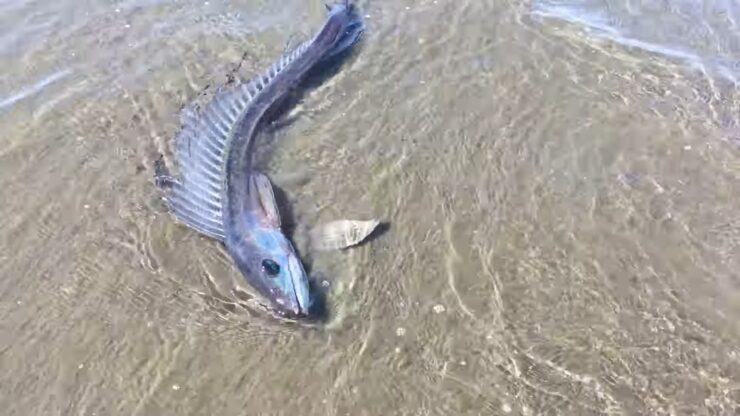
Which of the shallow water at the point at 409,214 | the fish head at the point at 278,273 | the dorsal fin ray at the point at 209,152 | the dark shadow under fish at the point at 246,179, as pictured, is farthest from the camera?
the dorsal fin ray at the point at 209,152

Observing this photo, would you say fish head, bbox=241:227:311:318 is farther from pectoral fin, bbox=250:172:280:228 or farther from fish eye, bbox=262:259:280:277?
pectoral fin, bbox=250:172:280:228

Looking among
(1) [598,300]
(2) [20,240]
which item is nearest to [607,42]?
(1) [598,300]

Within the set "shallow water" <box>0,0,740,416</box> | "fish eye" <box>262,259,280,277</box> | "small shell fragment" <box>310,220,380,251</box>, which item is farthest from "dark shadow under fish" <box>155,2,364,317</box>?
"small shell fragment" <box>310,220,380,251</box>

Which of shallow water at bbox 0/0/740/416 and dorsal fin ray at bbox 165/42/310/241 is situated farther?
dorsal fin ray at bbox 165/42/310/241

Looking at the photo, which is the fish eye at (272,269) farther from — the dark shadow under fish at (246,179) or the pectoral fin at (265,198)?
the pectoral fin at (265,198)

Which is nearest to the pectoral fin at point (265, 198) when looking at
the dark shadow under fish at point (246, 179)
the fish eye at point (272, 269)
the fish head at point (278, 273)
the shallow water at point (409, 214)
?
the dark shadow under fish at point (246, 179)

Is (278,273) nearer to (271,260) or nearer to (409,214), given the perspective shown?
(271,260)

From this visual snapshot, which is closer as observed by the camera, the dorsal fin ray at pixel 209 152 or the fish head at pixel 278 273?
the fish head at pixel 278 273

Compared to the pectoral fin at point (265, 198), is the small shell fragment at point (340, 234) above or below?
below
